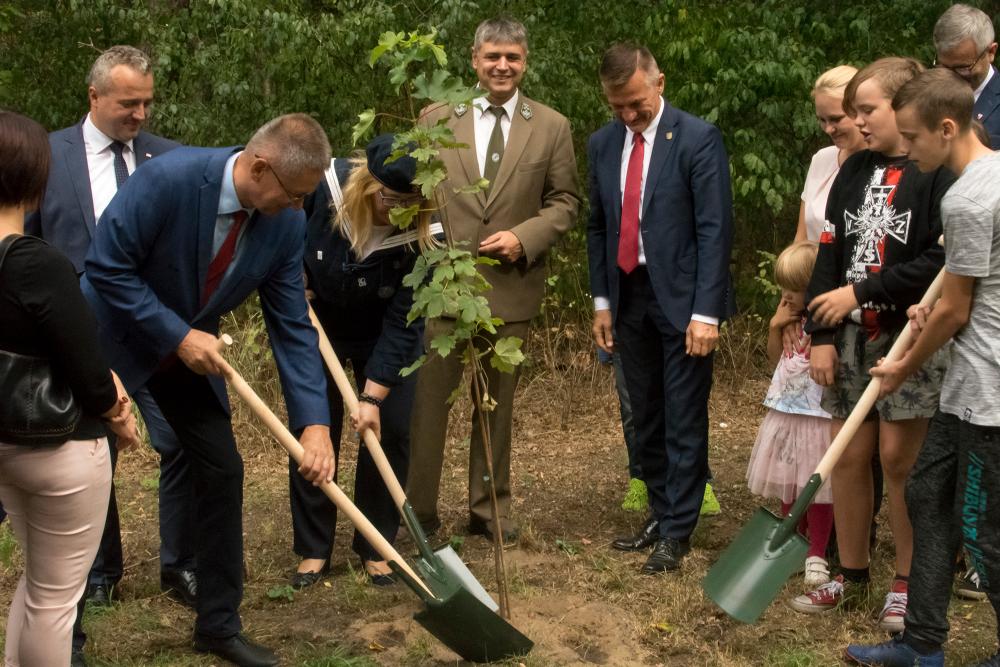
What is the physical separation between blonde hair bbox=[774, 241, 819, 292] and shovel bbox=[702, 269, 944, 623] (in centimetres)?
72

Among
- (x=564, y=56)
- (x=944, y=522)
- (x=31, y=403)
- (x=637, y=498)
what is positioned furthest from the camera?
(x=564, y=56)

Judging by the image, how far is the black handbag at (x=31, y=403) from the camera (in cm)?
325

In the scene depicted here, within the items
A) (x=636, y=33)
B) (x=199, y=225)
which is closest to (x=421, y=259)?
(x=199, y=225)

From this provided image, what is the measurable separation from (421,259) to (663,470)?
1.89 m

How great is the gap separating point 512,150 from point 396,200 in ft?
3.89

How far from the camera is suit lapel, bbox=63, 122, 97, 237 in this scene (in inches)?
189

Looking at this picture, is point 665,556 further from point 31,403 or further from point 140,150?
point 31,403

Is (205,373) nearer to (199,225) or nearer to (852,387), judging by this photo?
(199,225)

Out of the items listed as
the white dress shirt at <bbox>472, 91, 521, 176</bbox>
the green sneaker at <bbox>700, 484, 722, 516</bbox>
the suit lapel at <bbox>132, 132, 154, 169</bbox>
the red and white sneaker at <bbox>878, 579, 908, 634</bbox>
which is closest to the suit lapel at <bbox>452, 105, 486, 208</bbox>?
the white dress shirt at <bbox>472, 91, 521, 176</bbox>

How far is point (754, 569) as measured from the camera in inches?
175

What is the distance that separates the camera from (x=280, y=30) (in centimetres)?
772

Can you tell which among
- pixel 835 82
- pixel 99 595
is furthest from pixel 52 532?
pixel 835 82

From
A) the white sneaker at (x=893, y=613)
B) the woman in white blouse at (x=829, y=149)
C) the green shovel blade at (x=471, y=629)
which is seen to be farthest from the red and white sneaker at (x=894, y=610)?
the woman in white blouse at (x=829, y=149)

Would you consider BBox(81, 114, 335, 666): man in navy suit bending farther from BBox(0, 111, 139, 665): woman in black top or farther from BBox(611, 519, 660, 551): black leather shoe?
BBox(611, 519, 660, 551): black leather shoe
